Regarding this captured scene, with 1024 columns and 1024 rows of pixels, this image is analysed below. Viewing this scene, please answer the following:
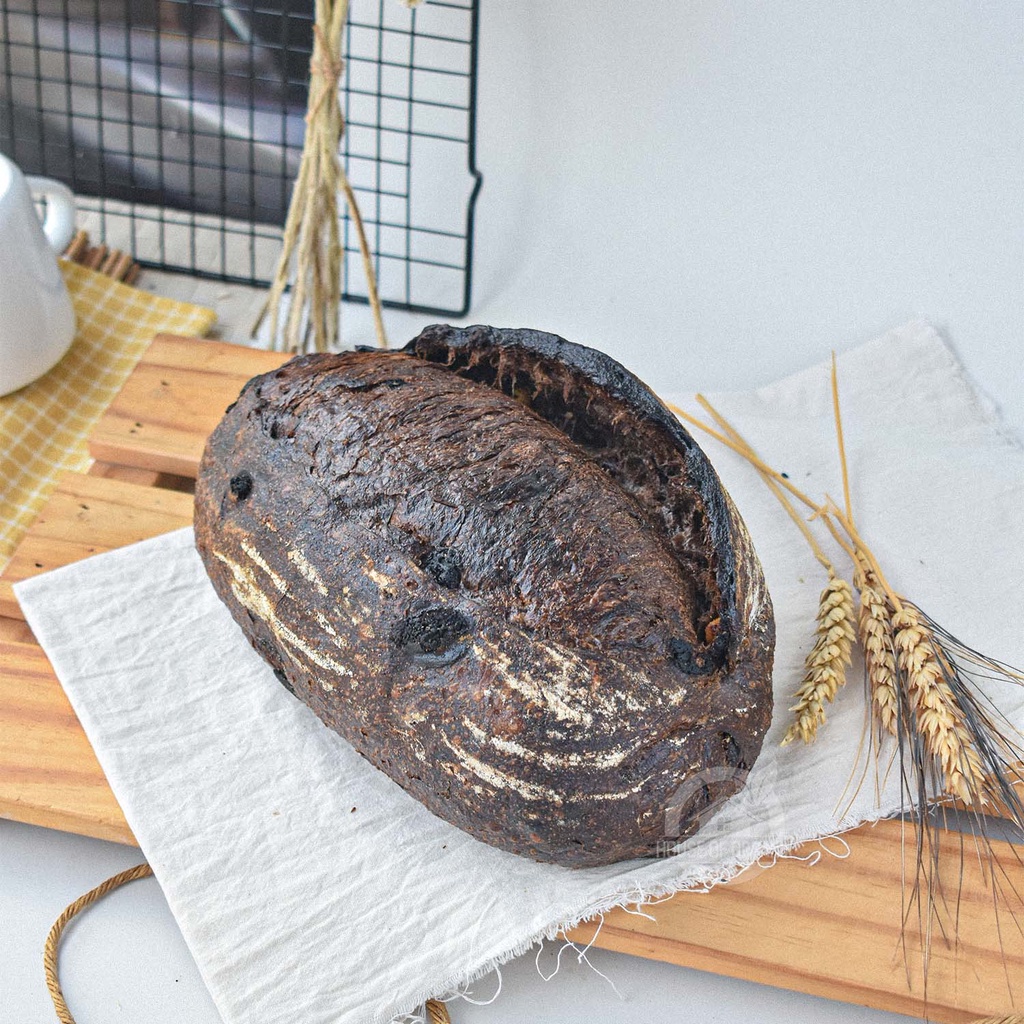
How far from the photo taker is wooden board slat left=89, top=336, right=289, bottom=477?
5.17 ft

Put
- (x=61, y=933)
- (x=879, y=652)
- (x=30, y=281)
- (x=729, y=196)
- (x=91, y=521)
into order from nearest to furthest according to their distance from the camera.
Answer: (x=61, y=933)
(x=879, y=652)
(x=91, y=521)
(x=30, y=281)
(x=729, y=196)

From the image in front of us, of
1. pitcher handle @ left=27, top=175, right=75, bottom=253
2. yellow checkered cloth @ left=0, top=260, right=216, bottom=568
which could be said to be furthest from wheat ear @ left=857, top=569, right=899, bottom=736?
pitcher handle @ left=27, top=175, right=75, bottom=253

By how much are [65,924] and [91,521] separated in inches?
20.7

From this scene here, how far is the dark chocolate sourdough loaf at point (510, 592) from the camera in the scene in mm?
1021

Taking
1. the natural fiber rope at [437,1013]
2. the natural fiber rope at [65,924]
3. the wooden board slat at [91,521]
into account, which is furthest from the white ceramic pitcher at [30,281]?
the natural fiber rope at [437,1013]

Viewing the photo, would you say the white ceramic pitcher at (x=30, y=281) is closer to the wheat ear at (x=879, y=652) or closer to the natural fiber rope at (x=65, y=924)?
the natural fiber rope at (x=65, y=924)

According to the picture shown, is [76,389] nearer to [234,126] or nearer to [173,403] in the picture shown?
[173,403]

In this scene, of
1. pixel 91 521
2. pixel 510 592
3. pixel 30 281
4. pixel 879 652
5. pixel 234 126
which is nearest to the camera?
pixel 510 592

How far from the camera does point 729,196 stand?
5.84 ft

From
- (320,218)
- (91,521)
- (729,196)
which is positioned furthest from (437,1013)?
(729,196)

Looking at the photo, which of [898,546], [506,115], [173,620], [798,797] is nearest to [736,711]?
[798,797]

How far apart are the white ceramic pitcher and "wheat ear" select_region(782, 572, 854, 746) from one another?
1.13 meters

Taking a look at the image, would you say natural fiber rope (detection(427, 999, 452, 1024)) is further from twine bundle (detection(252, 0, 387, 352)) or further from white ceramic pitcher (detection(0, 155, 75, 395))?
white ceramic pitcher (detection(0, 155, 75, 395))

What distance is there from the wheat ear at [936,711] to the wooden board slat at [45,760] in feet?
2.64
